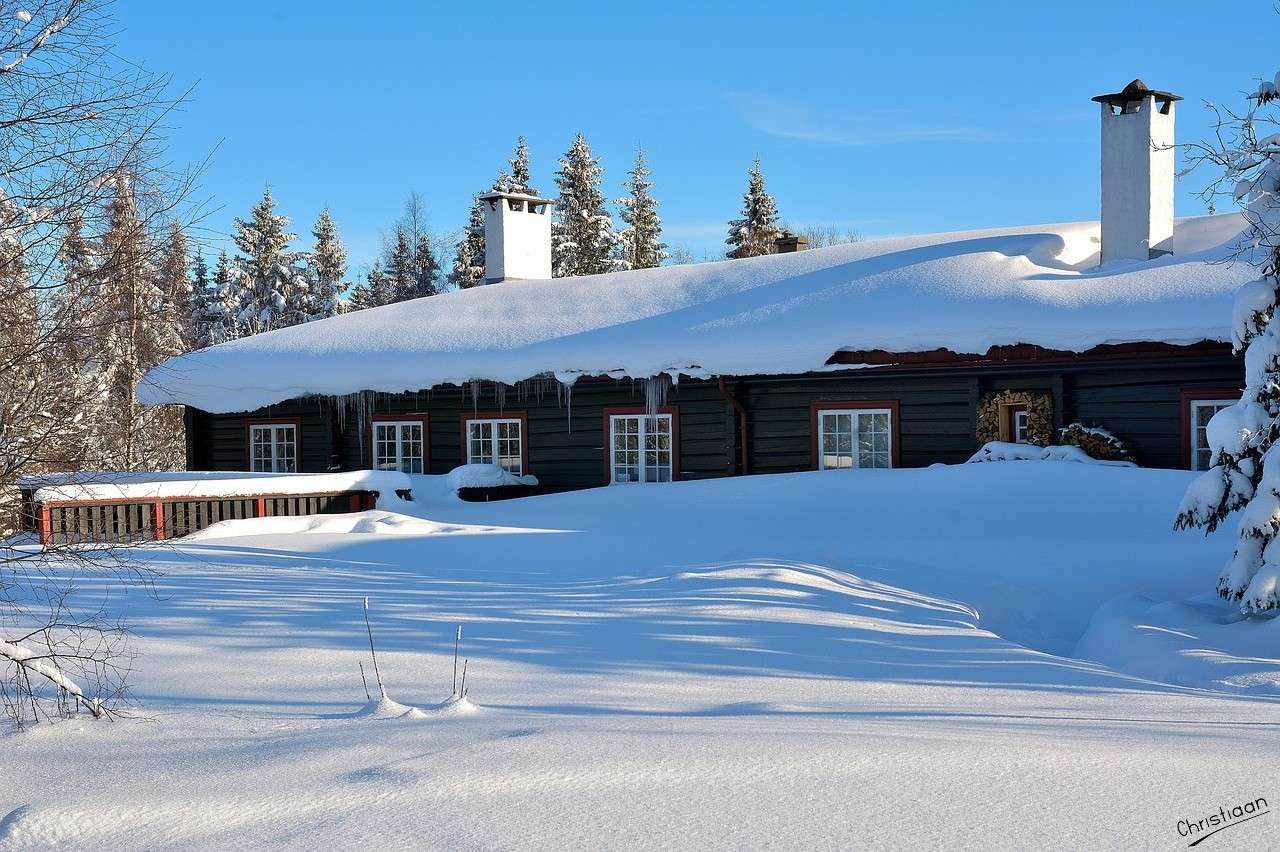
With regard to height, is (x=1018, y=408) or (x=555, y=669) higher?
(x=1018, y=408)

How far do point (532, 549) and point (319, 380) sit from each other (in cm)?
825

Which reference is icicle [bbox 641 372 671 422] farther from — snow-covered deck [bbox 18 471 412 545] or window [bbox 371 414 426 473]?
window [bbox 371 414 426 473]

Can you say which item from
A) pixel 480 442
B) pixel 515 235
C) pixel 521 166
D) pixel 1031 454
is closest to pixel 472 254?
pixel 521 166

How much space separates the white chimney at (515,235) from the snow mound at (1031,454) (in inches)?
511

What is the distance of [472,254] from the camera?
43.9m

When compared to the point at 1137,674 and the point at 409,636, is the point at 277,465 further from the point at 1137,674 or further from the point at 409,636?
the point at 1137,674

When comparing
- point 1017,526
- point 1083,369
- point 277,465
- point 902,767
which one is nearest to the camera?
point 902,767

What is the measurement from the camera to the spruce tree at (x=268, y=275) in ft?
146

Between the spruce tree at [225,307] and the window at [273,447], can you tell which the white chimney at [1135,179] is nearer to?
the window at [273,447]

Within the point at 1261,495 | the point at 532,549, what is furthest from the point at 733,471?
the point at 1261,495

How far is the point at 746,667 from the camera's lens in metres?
6.20

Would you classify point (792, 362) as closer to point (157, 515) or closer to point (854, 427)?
point (854, 427)

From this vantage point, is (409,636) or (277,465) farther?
(277,465)

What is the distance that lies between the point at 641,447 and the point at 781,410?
2.30 meters
